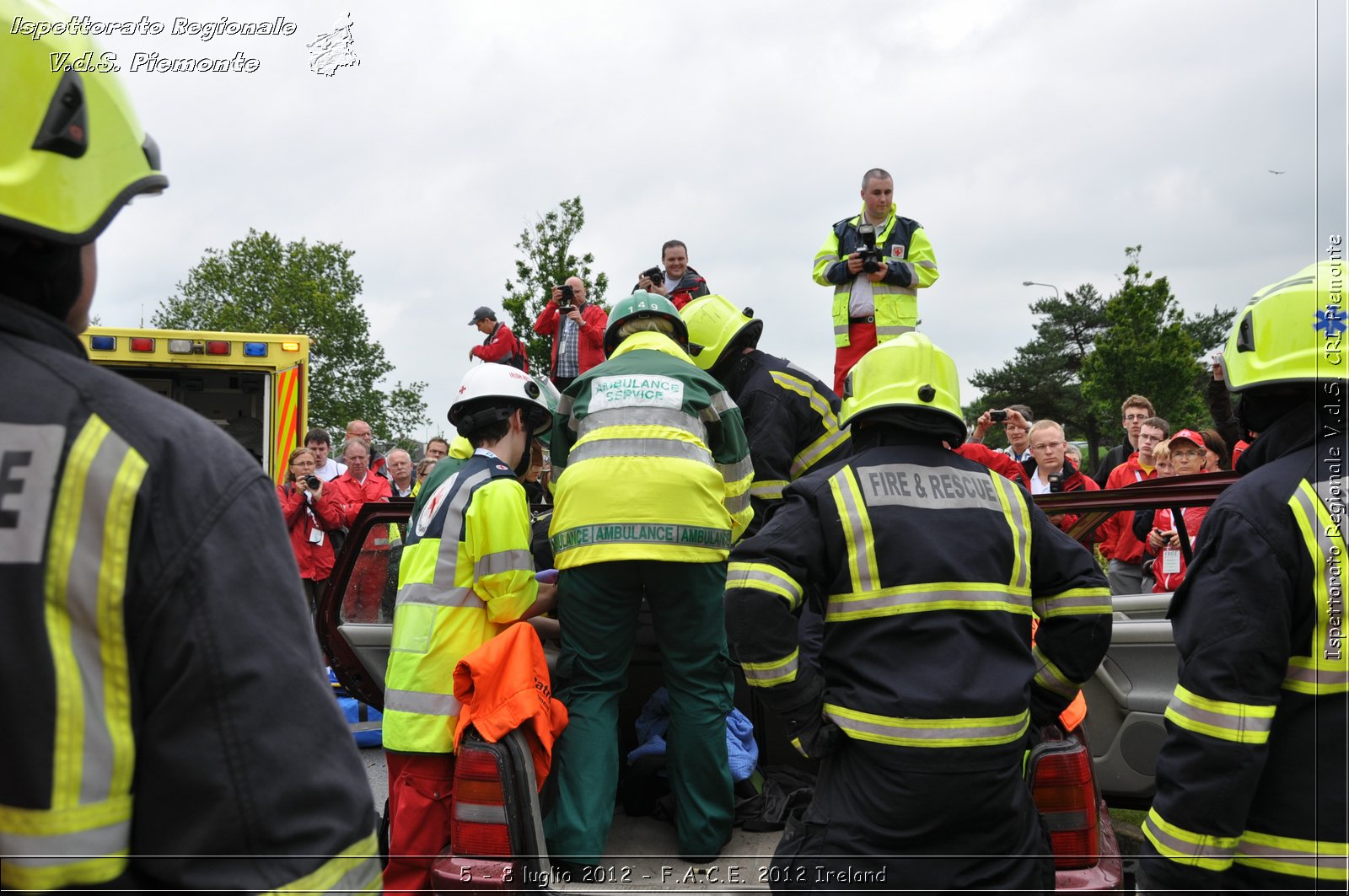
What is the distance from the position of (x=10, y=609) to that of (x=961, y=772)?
215 centimetres

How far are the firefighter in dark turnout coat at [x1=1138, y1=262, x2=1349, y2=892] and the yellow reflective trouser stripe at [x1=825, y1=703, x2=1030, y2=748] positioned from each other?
0.39 m

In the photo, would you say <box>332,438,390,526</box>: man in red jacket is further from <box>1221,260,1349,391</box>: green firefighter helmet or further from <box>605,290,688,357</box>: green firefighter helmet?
<box>1221,260,1349,391</box>: green firefighter helmet

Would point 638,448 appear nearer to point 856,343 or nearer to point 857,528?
point 857,528

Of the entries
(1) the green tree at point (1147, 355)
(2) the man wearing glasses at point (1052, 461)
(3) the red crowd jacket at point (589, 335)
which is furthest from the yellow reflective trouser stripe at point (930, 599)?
(1) the green tree at point (1147, 355)

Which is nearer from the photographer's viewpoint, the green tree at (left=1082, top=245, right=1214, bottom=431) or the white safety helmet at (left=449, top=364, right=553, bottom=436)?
the white safety helmet at (left=449, top=364, right=553, bottom=436)

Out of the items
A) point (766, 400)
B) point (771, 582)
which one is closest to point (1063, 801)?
point (771, 582)

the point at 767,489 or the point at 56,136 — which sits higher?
the point at 56,136

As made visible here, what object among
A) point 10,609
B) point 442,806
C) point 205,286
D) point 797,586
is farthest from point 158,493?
point 205,286

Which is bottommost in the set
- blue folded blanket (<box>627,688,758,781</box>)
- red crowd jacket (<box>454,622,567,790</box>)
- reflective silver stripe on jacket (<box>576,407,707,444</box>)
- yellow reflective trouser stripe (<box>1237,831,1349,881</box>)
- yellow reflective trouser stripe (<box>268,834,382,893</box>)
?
Result: blue folded blanket (<box>627,688,758,781</box>)

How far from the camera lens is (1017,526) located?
9.21 feet

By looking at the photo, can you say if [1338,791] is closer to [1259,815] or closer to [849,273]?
[1259,815]

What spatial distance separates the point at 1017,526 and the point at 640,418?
1502mm

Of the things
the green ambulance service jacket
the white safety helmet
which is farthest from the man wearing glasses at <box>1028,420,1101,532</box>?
the white safety helmet

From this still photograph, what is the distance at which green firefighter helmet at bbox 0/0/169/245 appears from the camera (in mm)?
1195
